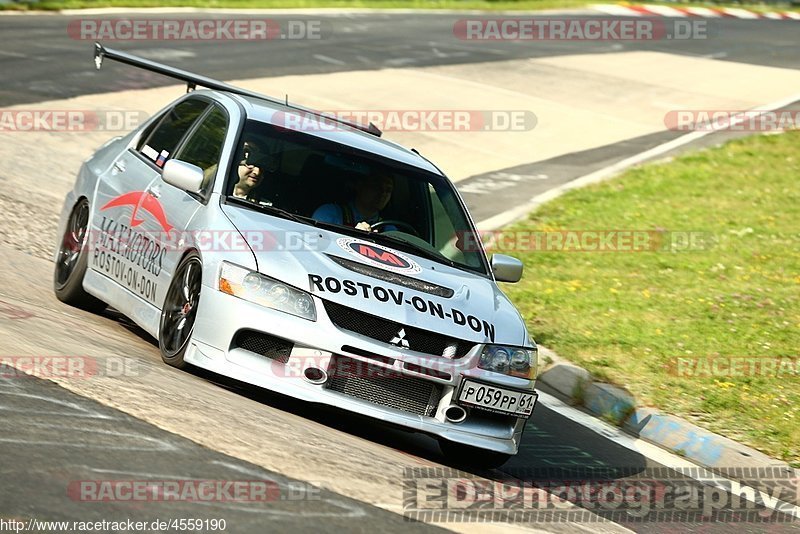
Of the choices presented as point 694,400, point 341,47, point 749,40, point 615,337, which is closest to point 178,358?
point 694,400

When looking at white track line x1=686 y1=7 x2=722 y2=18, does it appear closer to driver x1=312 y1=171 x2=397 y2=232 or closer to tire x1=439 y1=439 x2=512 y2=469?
driver x1=312 y1=171 x2=397 y2=232

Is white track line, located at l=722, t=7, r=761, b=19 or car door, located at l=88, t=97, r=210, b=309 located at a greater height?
car door, located at l=88, t=97, r=210, b=309

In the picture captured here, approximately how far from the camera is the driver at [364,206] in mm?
7625

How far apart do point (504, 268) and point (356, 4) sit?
98.7 feet

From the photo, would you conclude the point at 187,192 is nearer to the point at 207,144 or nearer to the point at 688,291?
the point at 207,144

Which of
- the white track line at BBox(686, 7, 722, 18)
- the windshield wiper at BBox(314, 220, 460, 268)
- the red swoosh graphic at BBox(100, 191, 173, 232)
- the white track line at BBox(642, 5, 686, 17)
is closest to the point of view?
the windshield wiper at BBox(314, 220, 460, 268)

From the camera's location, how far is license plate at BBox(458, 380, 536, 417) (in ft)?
22.0

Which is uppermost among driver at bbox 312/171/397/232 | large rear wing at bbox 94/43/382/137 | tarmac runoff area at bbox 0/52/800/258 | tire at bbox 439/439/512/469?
large rear wing at bbox 94/43/382/137

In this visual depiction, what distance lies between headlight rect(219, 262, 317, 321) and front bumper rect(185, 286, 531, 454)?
0.11ft

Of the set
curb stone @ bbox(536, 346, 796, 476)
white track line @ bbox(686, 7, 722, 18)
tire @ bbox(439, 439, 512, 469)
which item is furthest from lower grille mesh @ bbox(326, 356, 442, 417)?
white track line @ bbox(686, 7, 722, 18)

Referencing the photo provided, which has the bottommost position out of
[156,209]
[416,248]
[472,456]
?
[472,456]

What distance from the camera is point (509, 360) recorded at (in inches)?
273

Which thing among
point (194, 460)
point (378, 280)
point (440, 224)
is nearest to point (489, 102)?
point (440, 224)

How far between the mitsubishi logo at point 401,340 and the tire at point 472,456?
0.72m
